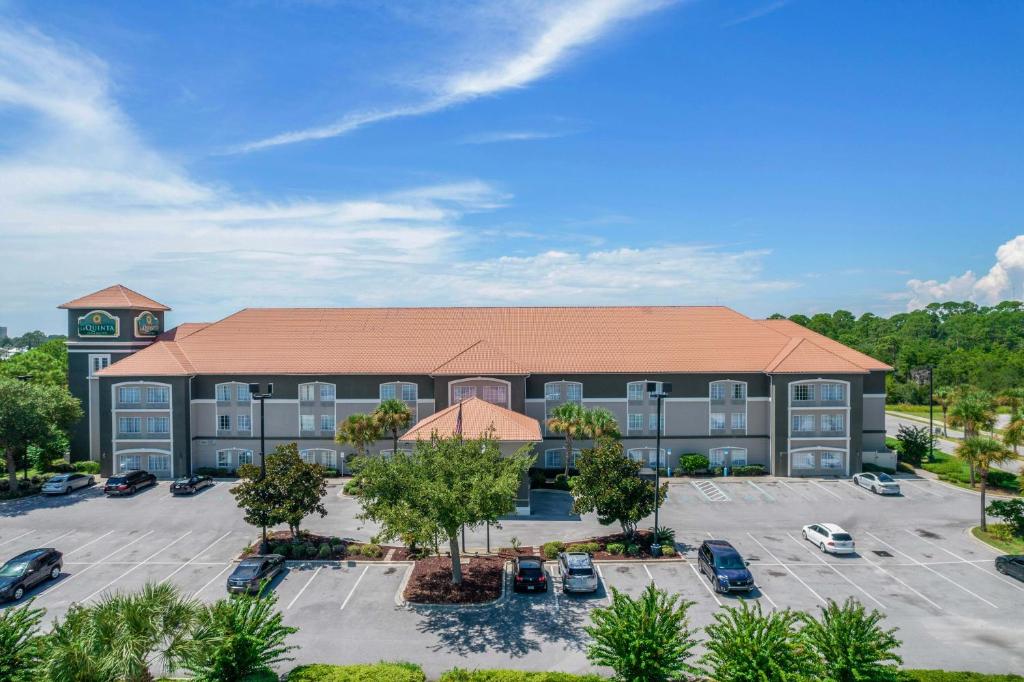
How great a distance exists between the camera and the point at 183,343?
177ft

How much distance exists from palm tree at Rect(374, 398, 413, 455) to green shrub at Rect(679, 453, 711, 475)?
2114cm

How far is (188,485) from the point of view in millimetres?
44719

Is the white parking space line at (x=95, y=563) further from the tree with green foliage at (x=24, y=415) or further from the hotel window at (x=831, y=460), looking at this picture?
the hotel window at (x=831, y=460)

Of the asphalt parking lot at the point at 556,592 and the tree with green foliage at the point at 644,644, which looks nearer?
the tree with green foliage at the point at 644,644

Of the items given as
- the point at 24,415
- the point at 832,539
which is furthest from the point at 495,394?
the point at 24,415

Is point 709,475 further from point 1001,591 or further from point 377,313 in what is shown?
point 377,313

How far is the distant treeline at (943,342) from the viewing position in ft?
316

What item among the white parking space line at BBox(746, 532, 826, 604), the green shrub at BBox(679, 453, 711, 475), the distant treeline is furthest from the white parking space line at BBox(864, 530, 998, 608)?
the distant treeline

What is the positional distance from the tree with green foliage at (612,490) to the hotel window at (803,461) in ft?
71.7

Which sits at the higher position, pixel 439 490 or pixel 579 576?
pixel 439 490

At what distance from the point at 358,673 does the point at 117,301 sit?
46.5m

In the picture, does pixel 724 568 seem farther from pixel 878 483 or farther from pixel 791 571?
pixel 878 483

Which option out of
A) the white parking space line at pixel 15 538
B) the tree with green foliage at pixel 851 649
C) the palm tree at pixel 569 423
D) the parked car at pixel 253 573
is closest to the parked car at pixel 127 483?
the white parking space line at pixel 15 538

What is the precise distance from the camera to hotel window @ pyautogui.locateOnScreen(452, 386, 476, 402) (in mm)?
49094
